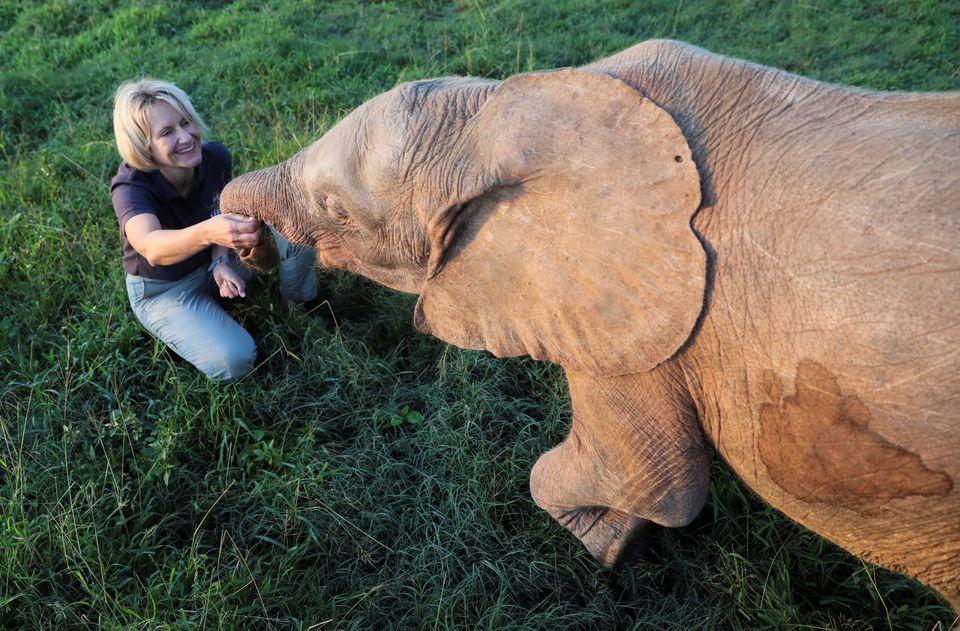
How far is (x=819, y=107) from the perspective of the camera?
204cm

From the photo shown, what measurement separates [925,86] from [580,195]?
4.84 meters

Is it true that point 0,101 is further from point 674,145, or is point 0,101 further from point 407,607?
point 674,145

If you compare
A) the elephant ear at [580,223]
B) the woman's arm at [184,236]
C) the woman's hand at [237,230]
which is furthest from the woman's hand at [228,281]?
the elephant ear at [580,223]

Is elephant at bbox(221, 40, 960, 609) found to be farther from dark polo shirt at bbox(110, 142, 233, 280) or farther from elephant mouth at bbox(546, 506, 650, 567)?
dark polo shirt at bbox(110, 142, 233, 280)

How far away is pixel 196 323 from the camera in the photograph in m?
3.71

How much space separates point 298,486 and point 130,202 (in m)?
1.59

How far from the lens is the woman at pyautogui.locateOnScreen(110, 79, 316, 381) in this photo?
3545 mm

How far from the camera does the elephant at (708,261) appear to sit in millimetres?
1806

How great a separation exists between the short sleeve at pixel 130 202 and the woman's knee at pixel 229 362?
28.4 inches

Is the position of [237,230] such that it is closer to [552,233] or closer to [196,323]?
[196,323]

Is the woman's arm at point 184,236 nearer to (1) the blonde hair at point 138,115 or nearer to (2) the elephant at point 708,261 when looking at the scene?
(1) the blonde hair at point 138,115

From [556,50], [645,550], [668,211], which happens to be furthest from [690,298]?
[556,50]

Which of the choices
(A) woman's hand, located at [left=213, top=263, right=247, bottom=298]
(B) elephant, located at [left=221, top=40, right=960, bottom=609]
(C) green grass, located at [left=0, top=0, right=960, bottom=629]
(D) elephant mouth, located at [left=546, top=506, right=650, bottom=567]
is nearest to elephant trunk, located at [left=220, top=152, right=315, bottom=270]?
(B) elephant, located at [left=221, top=40, right=960, bottom=609]

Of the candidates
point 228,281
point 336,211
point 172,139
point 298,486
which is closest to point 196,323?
point 228,281
